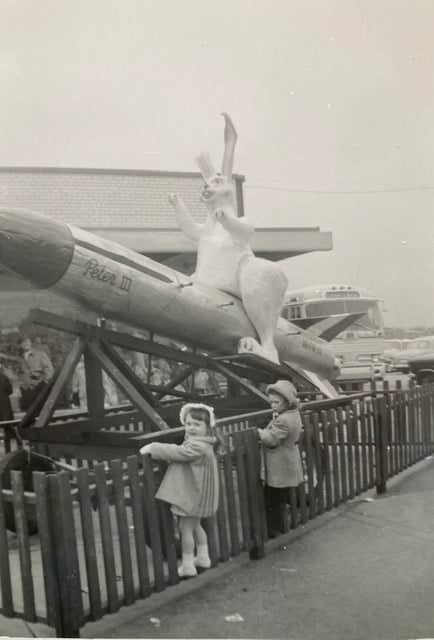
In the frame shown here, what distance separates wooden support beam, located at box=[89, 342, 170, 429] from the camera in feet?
16.0

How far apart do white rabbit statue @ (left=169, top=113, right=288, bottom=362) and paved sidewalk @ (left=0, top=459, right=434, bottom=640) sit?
6.57ft

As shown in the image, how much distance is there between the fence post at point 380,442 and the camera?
6086 millimetres

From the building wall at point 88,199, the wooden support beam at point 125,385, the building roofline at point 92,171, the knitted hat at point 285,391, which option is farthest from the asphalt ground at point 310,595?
the building roofline at point 92,171

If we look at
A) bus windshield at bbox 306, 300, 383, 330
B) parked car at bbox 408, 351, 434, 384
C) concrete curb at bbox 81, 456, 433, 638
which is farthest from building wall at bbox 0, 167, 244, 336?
parked car at bbox 408, 351, 434, 384

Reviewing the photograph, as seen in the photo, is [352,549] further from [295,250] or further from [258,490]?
[295,250]

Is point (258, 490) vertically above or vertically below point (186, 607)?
above

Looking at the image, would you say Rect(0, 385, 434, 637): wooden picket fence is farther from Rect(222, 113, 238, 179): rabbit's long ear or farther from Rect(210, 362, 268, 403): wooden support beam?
Rect(222, 113, 238, 179): rabbit's long ear

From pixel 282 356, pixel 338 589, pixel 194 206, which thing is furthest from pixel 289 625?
pixel 194 206

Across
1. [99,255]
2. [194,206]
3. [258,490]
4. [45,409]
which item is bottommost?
[258,490]

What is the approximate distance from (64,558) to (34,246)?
2192mm

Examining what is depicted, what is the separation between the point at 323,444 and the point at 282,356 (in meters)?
1.83

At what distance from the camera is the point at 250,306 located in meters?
6.10

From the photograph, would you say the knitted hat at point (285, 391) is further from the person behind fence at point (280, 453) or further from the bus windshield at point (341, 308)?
the bus windshield at point (341, 308)

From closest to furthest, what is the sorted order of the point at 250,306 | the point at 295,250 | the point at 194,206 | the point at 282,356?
the point at 250,306 → the point at 282,356 → the point at 194,206 → the point at 295,250
